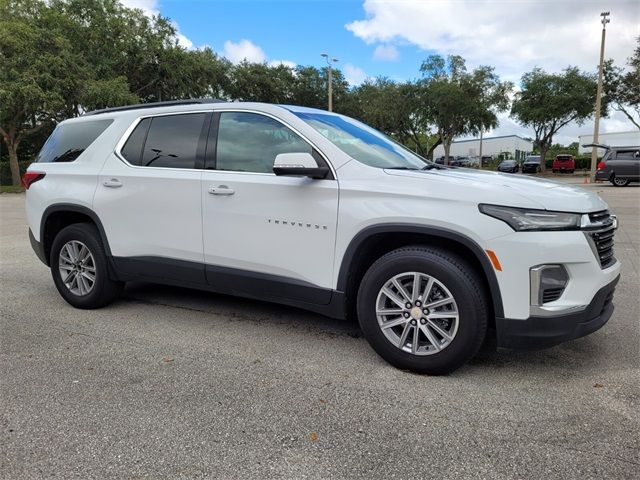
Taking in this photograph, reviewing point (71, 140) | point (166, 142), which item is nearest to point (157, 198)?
point (166, 142)

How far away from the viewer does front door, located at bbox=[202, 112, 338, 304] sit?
3.56m

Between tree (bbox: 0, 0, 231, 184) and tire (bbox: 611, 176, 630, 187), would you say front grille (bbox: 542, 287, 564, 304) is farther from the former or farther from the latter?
tree (bbox: 0, 0, 231, 184)

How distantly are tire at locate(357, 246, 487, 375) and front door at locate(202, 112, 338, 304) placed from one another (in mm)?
401

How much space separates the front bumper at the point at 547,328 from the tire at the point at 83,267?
354 cm

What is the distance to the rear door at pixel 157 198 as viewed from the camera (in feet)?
13.5

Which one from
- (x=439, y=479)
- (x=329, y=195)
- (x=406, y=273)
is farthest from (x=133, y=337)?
(x=439, y=479)

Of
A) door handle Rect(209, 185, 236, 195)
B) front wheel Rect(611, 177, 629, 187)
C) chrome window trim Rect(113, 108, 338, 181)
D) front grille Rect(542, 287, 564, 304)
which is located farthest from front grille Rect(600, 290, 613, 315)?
front wheel Rect(611, 177, 629, 187)

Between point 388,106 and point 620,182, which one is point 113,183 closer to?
point 620,182

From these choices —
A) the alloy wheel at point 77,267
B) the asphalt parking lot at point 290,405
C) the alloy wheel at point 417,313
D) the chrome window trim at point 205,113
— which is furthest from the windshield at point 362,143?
the alloy wheel at point 77,267

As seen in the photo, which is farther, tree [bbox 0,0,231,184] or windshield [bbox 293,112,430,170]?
tree [bbox 0,0,231,184]

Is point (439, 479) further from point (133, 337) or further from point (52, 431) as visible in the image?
point (133, 337)

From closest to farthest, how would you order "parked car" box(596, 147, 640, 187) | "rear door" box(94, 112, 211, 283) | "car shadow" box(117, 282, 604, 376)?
"car shadow" box(117, 282, 604, 376)
"rear door" box(94, 112, 211, 283)
"parked car" box(596, 147, 640, 187)

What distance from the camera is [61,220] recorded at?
508cm

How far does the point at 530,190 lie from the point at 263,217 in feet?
6.06
